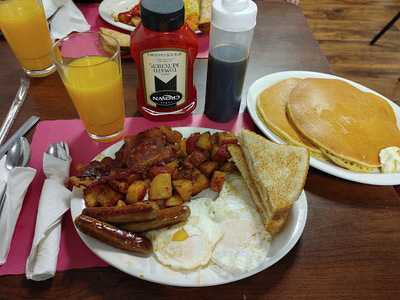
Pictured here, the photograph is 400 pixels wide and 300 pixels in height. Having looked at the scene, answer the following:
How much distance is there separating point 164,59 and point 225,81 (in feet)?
0.77

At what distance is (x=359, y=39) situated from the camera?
137 inches

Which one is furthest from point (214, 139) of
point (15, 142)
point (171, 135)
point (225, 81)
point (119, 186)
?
point (15, 142)

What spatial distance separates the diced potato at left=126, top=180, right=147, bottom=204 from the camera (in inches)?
38.4

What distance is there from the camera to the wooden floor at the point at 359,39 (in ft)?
10.1

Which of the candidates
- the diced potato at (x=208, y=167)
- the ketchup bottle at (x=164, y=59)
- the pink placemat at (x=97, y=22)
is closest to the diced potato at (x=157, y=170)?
the diced potato at (x=208, y=167)

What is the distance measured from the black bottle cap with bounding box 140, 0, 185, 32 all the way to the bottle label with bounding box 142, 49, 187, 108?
0.08 meters

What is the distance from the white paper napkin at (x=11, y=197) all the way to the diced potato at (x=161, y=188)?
0.39 meters

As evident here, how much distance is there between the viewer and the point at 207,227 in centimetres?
94

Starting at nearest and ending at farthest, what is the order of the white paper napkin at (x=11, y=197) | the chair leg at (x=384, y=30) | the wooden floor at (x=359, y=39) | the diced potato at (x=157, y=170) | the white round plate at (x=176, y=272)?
the white round plate at (x=176, y=272) < the white paper napkin at (x=11, y=197) < the diced potato at (x=157, y=170) < the wooden floor at (x=359, y=39) < the chair leg at (x=384, y=30)

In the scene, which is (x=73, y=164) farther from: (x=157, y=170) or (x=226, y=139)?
(x=226, y=139)

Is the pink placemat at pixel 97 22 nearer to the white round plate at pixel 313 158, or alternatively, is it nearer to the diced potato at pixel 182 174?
the white round plate at pixel 313 158

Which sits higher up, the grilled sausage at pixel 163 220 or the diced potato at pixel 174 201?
the grilled sausage at pixel 163 220

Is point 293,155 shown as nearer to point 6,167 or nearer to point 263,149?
point 263,149

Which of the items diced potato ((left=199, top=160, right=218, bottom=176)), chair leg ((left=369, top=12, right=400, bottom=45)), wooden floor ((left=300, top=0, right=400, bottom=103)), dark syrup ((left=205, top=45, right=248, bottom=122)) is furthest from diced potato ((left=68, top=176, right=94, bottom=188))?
chair leg ((left=369, top=12, right=400, bottom=45))
